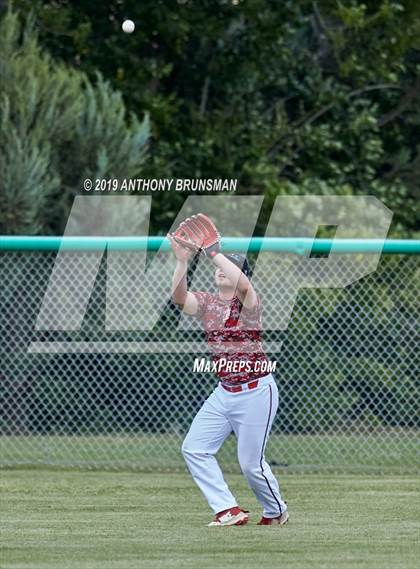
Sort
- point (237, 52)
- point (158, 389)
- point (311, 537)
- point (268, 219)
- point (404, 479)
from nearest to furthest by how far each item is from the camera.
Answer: point (311, 537)
point (404, 479)
point (158, 389)
point (268, 219)
point (237, 52)

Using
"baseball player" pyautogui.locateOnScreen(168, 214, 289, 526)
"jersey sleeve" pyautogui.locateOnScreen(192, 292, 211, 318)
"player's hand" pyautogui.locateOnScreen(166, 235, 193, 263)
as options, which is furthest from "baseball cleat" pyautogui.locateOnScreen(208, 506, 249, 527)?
"player's hand" pyautogui.locateOnScreen(166, 235, 193, 263)

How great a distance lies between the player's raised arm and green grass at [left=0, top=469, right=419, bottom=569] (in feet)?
4.25

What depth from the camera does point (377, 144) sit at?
19094mm

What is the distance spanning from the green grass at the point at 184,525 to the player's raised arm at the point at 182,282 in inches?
50.9

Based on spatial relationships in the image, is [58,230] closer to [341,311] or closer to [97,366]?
[97,366]

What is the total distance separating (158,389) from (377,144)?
8579mm

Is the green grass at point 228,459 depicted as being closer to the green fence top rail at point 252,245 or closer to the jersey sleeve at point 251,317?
the green fence top rail at point 252,245

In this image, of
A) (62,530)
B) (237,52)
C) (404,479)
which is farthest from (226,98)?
(62,530)

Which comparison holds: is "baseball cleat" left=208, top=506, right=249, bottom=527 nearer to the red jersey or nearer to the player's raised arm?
the red jersey

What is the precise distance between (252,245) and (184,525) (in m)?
3.21

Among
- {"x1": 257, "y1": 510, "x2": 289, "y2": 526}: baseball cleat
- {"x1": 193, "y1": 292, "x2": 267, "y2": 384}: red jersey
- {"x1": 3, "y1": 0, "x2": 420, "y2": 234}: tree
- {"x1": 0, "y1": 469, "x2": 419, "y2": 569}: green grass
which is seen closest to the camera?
{"x1": 0, "y1": 469, "x2": 419, "y2": 569}: green grass

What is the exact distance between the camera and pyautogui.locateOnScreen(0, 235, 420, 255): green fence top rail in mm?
10836

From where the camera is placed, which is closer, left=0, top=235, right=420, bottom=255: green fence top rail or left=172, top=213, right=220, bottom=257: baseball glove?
left=172, top=213, right=220, bottom=257: baseball glove

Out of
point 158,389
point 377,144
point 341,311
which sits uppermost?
point 341,311
